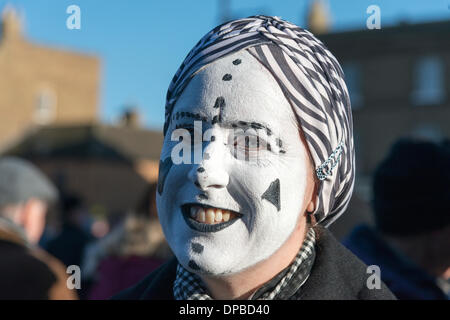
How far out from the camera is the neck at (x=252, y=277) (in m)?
1.53

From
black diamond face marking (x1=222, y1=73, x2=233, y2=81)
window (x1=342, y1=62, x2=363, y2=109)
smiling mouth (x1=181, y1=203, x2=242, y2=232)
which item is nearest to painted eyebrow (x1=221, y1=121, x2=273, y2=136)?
black diamond face marking (x1=222, y1=73, x2=233, y2=81)

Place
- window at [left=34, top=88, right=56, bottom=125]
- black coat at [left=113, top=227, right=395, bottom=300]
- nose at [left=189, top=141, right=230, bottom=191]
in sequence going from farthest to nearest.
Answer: window at [left=34, top=88, right=56, bottom=125] → black coat at [left=113, top=227, right=395, bottom=300] → nose at [left=189, top=141, right=230, bottom=191]

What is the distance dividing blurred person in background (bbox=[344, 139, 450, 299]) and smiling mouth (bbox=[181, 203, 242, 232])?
4.01 feet

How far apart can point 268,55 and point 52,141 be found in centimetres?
3242

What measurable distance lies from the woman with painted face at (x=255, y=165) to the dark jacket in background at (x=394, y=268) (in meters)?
0.77

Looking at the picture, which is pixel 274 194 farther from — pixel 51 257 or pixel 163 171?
pixel 51 257

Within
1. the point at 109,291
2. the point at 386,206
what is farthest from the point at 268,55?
the point at 109,291

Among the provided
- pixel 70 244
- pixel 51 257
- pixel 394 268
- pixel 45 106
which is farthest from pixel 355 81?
pixel 394 268

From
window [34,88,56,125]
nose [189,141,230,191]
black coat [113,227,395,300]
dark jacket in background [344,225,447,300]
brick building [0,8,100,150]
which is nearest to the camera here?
nose [189,141,230,191]

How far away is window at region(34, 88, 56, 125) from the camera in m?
36.1

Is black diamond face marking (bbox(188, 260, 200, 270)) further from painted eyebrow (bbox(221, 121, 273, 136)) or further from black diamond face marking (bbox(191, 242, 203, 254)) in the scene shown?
painted eyebrow (bbox(221, 121, 273, 136))

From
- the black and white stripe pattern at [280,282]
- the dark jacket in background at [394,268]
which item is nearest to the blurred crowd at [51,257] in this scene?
the black and white stripe pattern at [280,282]

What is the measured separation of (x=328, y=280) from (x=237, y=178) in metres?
0.41
